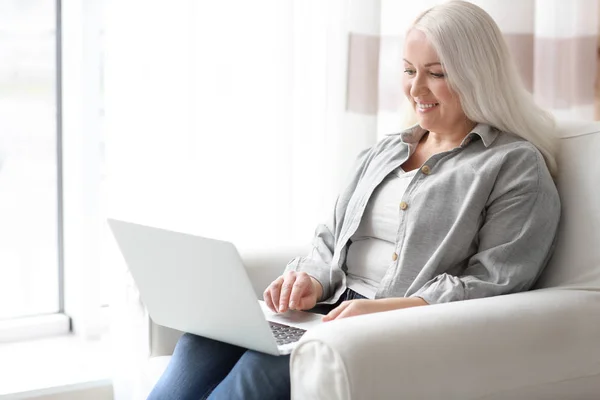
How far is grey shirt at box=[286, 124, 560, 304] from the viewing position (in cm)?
152

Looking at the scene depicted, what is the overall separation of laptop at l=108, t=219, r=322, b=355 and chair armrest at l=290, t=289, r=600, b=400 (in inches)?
5.2

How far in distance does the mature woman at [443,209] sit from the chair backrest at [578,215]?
3 cm

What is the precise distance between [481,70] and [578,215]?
32 centimetres

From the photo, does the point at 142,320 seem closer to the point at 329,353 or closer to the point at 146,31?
the point at 329,353

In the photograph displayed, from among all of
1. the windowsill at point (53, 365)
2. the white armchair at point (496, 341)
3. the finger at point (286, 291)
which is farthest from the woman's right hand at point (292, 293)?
the windowsill at point (53, 365)

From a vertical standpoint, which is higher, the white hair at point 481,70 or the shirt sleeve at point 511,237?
the white hair at point 481,70

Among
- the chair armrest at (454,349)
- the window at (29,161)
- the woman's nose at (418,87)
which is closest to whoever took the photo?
the chair armrest at (454,349)

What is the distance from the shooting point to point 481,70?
162 centimetres

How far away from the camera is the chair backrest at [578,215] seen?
1547 mm

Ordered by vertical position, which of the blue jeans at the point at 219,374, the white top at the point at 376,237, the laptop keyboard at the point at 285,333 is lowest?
the blue jeans at the point at 219,374

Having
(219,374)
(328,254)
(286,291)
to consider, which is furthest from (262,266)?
(219,374)

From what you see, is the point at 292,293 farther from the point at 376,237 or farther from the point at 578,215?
the point at 578,215

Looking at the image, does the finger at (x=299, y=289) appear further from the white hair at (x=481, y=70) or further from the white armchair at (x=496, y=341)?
the white hair at (x=481, y=70)

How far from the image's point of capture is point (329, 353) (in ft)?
3.93
